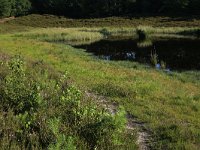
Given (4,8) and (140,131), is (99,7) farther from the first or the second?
(140,131)

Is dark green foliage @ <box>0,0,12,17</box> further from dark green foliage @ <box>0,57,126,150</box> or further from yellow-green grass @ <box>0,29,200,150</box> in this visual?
dark green foliage @ <box>0,57,126,150</box>

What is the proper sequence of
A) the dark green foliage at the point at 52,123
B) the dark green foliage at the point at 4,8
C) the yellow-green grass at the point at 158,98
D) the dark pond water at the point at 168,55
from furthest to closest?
1. the dark green foliage at the point at 4,8
2. the dark pond water at the point at 168,55
3. the yellow-green grass at the point at 158,98
4. the dark green foliage at the point at 52,123

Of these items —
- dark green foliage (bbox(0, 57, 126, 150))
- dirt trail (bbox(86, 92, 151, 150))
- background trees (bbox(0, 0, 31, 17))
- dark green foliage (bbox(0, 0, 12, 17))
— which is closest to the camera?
dark green foliage (bbox(0, 57, 126, 150))

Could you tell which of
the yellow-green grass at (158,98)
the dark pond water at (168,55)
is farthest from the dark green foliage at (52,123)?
the dark pond water at (168,55)

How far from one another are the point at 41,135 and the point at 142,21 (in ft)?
303

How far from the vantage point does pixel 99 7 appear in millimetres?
133875

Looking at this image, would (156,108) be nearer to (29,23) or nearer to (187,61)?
(187,61)

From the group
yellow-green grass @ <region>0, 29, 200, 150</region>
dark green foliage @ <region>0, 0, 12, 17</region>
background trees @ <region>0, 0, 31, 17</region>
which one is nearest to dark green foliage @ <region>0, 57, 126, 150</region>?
yellow-green grass @ <region>0, 29, 200, 150</region>

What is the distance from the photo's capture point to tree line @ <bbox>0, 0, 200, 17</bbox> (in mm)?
117312

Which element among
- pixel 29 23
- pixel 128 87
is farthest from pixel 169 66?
pixel 29 23

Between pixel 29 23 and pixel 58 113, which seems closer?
pixel 58 113

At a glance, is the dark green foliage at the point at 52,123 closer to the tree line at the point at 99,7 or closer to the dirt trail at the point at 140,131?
the dirt trail at the point at 140,131

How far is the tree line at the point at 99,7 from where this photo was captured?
117312mm

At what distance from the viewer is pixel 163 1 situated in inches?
4838
